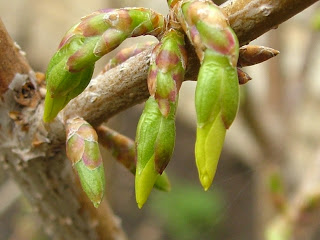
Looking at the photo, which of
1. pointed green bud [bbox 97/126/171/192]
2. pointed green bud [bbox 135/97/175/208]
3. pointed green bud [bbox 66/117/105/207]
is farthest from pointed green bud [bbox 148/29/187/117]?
pointed green bud [bbox 97/126/171/192]

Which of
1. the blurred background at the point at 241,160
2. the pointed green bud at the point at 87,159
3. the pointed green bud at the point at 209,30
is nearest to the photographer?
the pointed green bud at the point at 209,30

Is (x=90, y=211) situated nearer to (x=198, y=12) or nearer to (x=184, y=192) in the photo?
(x=198, y=12)

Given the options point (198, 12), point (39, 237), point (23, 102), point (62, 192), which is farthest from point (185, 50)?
point (39, 237)

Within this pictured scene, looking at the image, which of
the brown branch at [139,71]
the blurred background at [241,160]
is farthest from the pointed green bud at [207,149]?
the blurred background at [241,160]

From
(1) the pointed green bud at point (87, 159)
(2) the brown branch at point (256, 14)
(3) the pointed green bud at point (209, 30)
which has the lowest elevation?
(1) the pointed green bud at point (87, 159)

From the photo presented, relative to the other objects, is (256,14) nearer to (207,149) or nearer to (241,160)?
(207,149)

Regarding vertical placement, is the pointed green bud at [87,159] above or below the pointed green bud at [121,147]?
above

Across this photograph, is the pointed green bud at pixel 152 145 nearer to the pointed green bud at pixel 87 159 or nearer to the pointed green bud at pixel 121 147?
the pointed green bud at pixel 87 159
